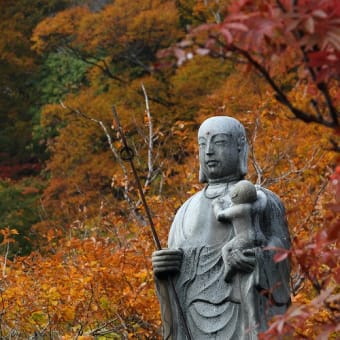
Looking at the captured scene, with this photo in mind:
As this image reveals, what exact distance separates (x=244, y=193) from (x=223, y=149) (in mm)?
504

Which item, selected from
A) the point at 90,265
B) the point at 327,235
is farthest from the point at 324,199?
the point at 327,235

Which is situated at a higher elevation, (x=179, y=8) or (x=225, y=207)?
(x=225, y=207)

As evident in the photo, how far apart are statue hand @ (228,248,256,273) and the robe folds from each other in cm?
3

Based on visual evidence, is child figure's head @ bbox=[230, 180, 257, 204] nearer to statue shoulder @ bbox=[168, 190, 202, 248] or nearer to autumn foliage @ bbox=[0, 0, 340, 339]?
statue shoulder @ bbox=[168, 190, 202, 248]

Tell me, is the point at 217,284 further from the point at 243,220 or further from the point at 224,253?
the point at 243,220

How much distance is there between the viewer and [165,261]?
26.7 feet

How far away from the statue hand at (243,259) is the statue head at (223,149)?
65cm

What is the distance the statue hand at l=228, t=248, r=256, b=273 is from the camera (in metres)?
7.85

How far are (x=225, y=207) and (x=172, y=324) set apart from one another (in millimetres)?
852

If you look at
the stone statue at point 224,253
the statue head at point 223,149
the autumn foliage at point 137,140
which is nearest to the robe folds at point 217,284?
the stone statue at point 224,253

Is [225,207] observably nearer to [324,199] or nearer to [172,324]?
[172,324]

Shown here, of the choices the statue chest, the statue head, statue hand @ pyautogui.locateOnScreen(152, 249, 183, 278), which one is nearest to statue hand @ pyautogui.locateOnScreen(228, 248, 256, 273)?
the statue chest

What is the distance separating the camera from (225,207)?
26.8 feet

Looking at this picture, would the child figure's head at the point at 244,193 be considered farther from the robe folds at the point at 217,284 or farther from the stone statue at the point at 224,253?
the robe folds at the point at 217,284
